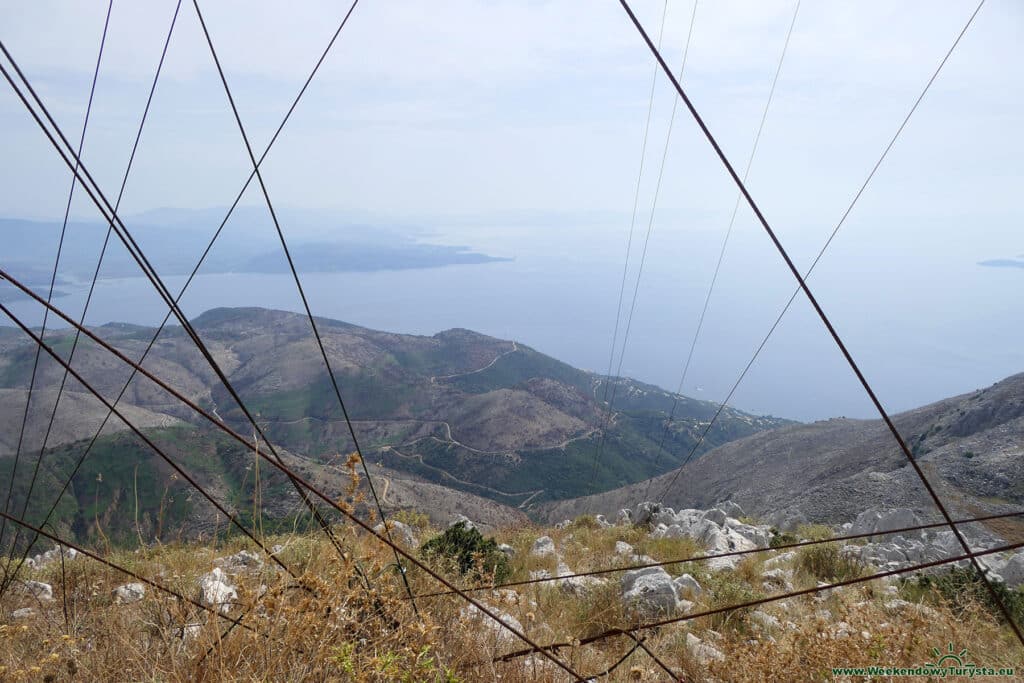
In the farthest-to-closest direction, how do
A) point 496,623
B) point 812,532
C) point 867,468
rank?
point 867,468
point 812,532
point 496,623

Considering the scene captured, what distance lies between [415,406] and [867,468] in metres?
77.5

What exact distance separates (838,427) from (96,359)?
102m

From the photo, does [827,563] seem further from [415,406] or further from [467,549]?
[415,406]

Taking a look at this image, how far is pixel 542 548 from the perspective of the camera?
8.02 metres

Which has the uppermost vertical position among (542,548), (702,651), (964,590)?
(702,651)

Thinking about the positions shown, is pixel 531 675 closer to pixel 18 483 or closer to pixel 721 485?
pixel 721 485

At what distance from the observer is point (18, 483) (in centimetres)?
4262

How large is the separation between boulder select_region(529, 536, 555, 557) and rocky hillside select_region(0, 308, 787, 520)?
39.9 m

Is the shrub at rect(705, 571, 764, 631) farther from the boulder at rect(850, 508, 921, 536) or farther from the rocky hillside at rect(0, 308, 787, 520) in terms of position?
the rocky hillside at rect(0, 308, 787, 520)

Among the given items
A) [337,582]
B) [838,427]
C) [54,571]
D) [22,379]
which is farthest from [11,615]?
[22,379]

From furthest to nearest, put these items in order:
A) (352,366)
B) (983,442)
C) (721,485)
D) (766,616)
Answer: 1. (352,366)
2. (721,485)
3. (983,442)
4. (766,616)

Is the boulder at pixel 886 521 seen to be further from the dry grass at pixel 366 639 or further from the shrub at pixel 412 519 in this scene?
the shrub at pixel 412 519

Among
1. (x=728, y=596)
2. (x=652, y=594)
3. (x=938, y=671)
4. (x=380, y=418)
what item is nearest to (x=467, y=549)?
(x=652, y=594)

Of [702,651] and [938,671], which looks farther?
[702,651]
